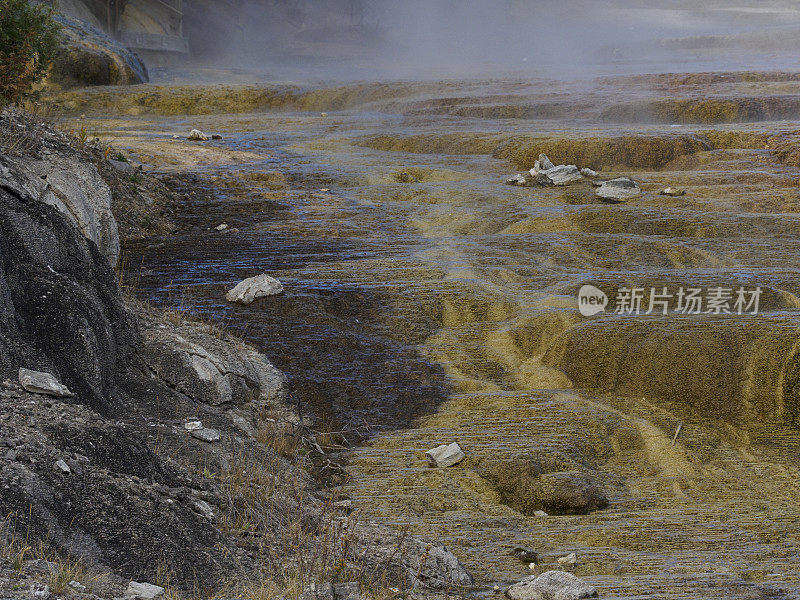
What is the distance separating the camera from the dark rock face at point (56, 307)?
4176mm

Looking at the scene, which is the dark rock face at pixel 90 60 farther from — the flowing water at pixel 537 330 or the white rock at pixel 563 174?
the white rock at pixel 563 174

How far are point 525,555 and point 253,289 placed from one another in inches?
162

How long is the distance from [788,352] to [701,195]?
209 inches

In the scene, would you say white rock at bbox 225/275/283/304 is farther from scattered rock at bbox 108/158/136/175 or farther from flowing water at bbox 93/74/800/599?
scattered rock at bbox 108/158/136/175

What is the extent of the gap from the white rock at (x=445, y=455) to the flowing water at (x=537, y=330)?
0.09m

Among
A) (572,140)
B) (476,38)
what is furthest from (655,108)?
(476,38)

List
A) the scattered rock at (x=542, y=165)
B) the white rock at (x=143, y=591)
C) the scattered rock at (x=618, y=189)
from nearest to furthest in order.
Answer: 1. the white rock at (x=143, y=591)
2. the scattered rock at (x=618, y=189)
3. the scattered rock at (x=542, y=165)

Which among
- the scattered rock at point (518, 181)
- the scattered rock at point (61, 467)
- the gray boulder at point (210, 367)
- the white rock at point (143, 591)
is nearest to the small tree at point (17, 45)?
the gray boulder at point (210, 367)

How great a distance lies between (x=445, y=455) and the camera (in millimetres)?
5344

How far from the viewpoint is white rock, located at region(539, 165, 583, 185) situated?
11.9 m

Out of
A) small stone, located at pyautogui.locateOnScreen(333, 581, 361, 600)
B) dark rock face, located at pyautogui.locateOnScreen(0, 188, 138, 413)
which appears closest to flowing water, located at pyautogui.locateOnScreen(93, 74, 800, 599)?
small stone, located at pyautogui.locateOnScreen(333, 581, 361, 600)

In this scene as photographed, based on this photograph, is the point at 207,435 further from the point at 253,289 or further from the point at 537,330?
the point at 537,330

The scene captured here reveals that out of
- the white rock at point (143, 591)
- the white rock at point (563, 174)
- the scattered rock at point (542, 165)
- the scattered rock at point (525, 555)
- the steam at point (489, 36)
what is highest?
the steam at point (489, 36)

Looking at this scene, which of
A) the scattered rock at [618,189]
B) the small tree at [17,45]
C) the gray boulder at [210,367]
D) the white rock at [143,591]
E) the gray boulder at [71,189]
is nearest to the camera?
the white rock at [143,591]
